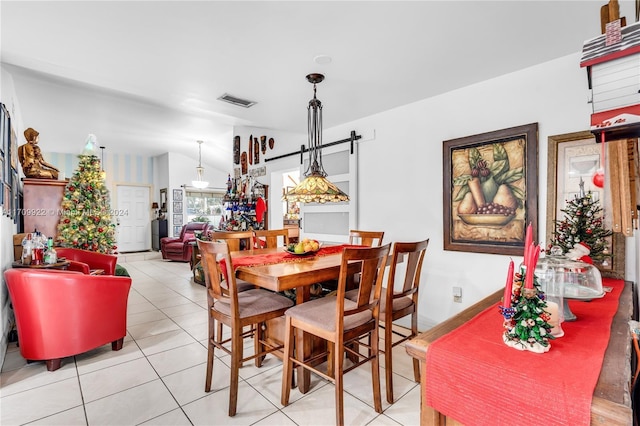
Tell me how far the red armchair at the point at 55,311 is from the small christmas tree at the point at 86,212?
7.97ft

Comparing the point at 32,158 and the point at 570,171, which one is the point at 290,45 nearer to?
the point at 570,171

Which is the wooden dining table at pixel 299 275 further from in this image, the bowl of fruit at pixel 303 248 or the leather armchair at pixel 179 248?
the leather armchair at pixel 179 248

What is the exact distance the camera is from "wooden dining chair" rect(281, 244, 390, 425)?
176cm

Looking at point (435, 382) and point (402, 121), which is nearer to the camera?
point (435, 382)

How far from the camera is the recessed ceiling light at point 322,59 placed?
95.9 inches

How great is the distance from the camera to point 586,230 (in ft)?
6.46

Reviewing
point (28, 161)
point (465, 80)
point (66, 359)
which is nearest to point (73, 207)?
point (28, 161)

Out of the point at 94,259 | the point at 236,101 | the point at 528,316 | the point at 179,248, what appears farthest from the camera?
the point at 179,248

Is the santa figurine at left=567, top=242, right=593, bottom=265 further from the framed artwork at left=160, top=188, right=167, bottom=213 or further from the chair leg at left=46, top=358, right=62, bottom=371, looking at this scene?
the framed artwork at left=160, top=188, right=167, bottom=213

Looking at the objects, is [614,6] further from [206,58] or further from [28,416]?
[28,416]

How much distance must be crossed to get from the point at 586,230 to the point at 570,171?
0.61m

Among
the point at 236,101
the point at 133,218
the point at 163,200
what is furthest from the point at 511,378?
the point at 133,218

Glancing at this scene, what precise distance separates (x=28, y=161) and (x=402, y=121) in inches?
183

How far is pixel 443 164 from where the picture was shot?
123 inches
